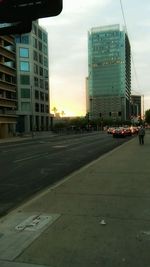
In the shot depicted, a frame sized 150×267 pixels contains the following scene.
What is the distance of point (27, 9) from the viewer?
504 centimetres

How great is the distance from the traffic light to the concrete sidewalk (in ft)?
9.68

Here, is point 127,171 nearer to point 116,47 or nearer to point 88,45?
point 116,47

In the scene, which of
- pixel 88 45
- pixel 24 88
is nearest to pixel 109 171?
pixel 88 45

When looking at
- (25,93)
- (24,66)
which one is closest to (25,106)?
(25,93)

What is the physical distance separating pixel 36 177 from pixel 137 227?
8385 millimetres

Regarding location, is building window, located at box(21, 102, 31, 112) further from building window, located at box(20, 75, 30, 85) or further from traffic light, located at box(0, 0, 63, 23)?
traffic light, located at box(0, 0, 63, 23)

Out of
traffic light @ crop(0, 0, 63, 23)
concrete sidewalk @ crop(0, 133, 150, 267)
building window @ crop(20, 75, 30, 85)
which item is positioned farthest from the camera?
building window @ crop(20, 75, 30, 85)

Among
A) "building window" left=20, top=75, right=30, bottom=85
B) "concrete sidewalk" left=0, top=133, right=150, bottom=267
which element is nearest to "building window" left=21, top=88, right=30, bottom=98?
"building window" left=20, top=75, right=30, bottom=85

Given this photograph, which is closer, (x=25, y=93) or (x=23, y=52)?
(x=23, y=52)

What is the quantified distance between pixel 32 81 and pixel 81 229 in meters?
121

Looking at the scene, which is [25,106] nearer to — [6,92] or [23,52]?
[23,52]

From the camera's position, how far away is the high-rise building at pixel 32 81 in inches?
4818

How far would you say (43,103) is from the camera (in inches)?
5399

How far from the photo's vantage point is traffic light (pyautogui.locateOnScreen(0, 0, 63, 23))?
16.0 ft
